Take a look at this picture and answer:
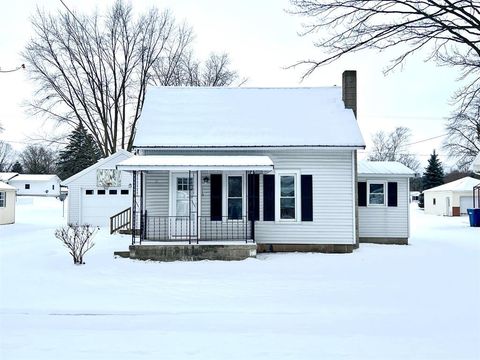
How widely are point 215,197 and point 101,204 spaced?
11931 millimetres

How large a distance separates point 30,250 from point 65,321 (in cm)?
838

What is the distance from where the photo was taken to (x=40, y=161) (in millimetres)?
87062

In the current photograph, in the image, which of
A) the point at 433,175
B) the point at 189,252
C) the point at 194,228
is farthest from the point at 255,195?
the point at 433,175

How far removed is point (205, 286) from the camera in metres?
9.41

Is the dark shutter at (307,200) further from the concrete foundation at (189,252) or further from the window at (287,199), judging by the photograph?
the concrete foundation at (189,252)

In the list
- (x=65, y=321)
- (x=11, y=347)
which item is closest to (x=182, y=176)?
(x=65, y=321)

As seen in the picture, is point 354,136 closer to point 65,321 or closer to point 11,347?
point 65,321

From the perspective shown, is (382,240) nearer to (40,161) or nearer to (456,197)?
(456,197)

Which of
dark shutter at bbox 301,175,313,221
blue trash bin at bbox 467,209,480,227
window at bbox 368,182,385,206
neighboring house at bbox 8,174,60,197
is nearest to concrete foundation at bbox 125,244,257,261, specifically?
dark shutter at bbox 301,175,313,221

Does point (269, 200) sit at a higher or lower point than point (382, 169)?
lower

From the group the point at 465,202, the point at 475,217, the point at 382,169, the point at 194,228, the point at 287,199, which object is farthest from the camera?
the point at 465,202

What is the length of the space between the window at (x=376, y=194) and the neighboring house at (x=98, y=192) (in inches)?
511

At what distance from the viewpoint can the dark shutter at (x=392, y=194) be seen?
55.2ft

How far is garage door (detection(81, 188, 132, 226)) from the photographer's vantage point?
23.8 metres
